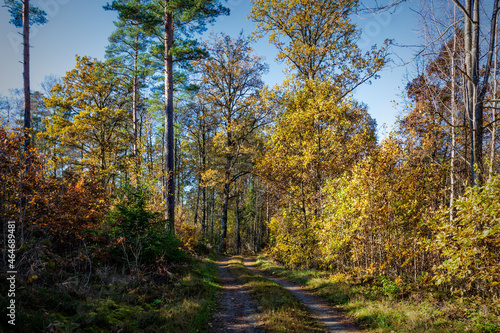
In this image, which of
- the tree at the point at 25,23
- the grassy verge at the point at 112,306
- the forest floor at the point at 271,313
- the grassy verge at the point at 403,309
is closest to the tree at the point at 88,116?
the tree at the point at 25,23

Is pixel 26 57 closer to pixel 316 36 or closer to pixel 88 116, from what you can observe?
pixel 88 116

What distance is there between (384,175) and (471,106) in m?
2.86

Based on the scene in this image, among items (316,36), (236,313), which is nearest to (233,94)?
(316,36)

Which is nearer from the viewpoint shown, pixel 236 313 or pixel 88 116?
pixel 236 313

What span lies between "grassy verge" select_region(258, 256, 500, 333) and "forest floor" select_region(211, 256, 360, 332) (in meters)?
0.48

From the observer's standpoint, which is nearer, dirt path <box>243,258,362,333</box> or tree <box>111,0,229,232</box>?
dirt path <box>243,258,362,333</box>

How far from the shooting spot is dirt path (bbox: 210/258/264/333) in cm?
550

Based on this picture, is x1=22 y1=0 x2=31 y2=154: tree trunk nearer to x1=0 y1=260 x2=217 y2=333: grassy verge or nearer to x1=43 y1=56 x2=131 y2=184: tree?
x1=43 y1=56 x2=131 y2=184: tree

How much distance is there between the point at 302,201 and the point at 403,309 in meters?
6.67

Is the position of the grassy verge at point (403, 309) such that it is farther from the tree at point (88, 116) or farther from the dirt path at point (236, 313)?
the tree at point (88, 116)

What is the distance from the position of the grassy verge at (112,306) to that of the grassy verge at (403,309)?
408 cm

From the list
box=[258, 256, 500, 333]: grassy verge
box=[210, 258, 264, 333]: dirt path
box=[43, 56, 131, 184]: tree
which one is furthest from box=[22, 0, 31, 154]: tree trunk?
box=[258, 256, 500, 333]: grassy verge

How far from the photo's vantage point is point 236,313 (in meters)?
6.45

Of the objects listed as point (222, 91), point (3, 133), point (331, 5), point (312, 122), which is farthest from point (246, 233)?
point (3, 133)
